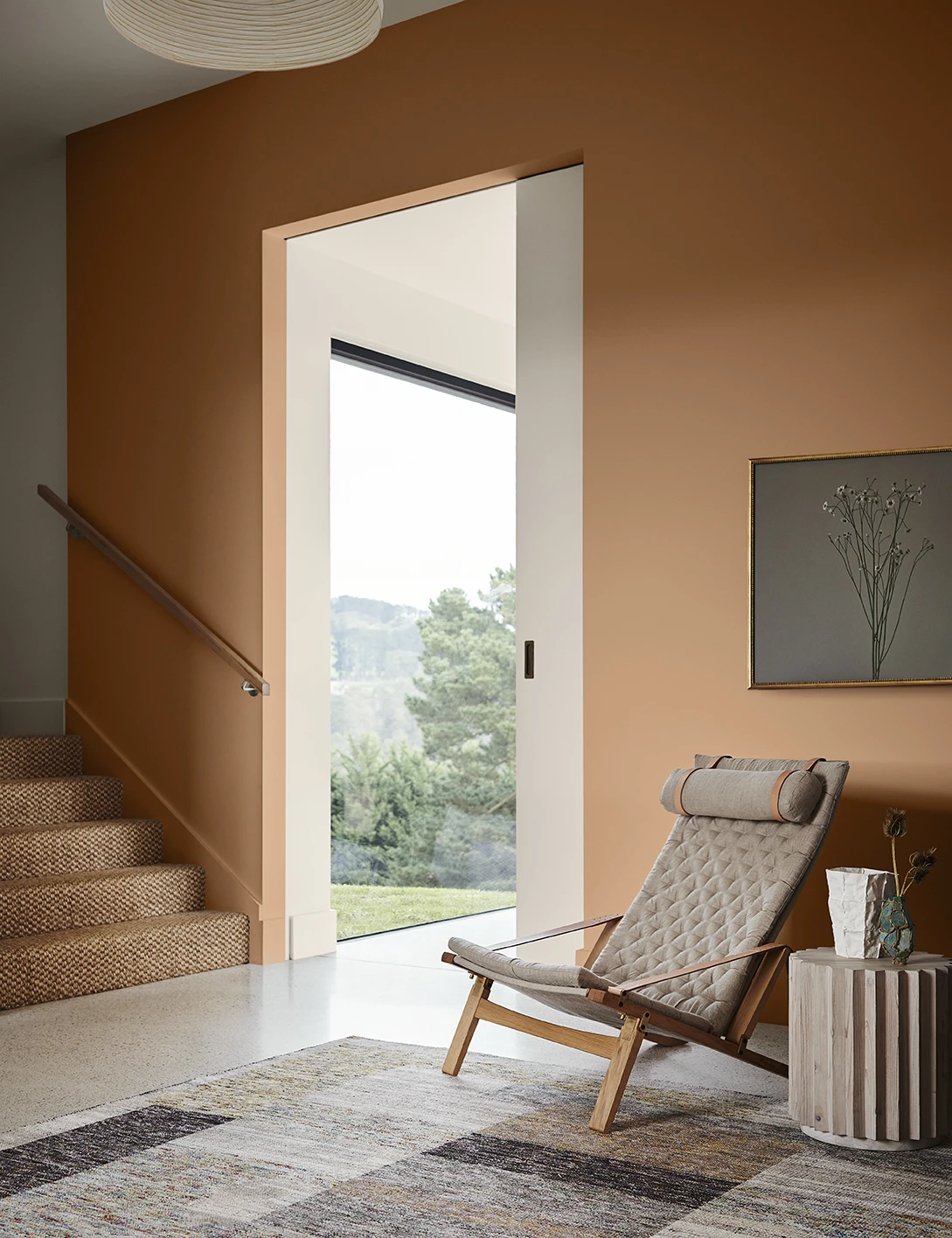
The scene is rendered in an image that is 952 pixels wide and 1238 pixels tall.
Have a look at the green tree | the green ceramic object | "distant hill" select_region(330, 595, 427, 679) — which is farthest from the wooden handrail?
the green ceramic object

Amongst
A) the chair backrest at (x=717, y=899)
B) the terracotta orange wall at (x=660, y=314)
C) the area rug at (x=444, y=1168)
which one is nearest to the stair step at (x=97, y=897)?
the terracotta orange wall at (x=660, y=314)

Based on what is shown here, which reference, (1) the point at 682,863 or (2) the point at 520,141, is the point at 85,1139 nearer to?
(1) the point at 682,863

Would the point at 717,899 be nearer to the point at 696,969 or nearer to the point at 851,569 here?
the point at 696,969

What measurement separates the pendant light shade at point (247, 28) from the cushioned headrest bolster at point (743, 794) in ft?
7.27

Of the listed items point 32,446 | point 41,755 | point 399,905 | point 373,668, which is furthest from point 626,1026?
point 32,446

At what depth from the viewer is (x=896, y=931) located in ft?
9.91

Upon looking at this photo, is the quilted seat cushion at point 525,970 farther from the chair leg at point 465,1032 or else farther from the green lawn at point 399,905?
the green lawn at point 399,905

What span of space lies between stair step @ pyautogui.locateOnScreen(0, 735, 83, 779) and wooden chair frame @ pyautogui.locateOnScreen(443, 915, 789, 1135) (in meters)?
2.90

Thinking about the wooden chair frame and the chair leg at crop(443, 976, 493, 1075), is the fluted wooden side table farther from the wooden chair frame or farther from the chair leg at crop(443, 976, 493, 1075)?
the chair leg at crop(443, 976, 493, 1075)

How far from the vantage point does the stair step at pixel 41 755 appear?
5652 mm

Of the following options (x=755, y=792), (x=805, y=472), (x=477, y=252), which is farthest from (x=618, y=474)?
(x=477, y=252)

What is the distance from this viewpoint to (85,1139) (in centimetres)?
292

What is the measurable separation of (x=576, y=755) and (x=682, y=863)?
99 centimetres

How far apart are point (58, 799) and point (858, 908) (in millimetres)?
3641
